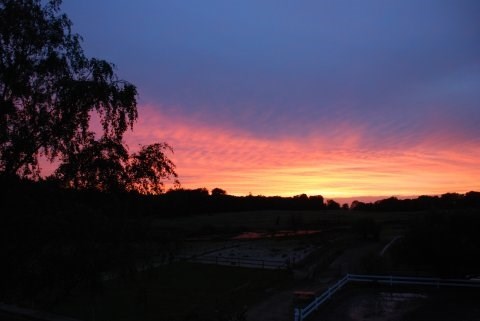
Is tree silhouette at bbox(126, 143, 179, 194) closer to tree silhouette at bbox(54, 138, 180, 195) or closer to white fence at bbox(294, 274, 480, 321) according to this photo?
tree silhouette at bbox(54, 138, 180, 195)

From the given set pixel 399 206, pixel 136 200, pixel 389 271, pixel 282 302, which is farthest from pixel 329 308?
pixel 399 206

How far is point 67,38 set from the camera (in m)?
10.6

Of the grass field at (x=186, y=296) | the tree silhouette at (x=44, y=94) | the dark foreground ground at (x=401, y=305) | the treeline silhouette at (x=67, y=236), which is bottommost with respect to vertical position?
the grass field at (x=186, y=296)

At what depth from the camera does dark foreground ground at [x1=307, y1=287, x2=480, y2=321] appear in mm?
22234

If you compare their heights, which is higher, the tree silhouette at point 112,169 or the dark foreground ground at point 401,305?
the tree silhouette at point 112,169

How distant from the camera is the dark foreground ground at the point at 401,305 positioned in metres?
22.2

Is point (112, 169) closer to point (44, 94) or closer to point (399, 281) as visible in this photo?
point (44, 94)

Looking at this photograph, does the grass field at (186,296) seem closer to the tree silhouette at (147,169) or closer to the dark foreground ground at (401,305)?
the dark foreground ground at (401,305)

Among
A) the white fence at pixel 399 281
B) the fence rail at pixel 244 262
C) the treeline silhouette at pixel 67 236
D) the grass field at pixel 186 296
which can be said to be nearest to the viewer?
the treeline silhouette at pixel 67 236

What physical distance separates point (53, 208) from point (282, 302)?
73.9ft

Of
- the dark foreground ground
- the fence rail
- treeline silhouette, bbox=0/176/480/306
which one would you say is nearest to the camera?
treeline silhouette, bbox=0/176/480/306

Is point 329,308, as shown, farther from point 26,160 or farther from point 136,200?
point 26,160

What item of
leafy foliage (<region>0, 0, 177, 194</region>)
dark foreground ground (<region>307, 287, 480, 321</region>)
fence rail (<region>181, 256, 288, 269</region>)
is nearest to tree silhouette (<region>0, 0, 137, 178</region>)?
leafy foliage (<region>0, 0, 177, 194</region>)

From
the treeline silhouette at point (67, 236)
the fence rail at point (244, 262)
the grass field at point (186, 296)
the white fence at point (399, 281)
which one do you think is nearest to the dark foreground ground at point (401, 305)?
the white fence at point (399, 281)
